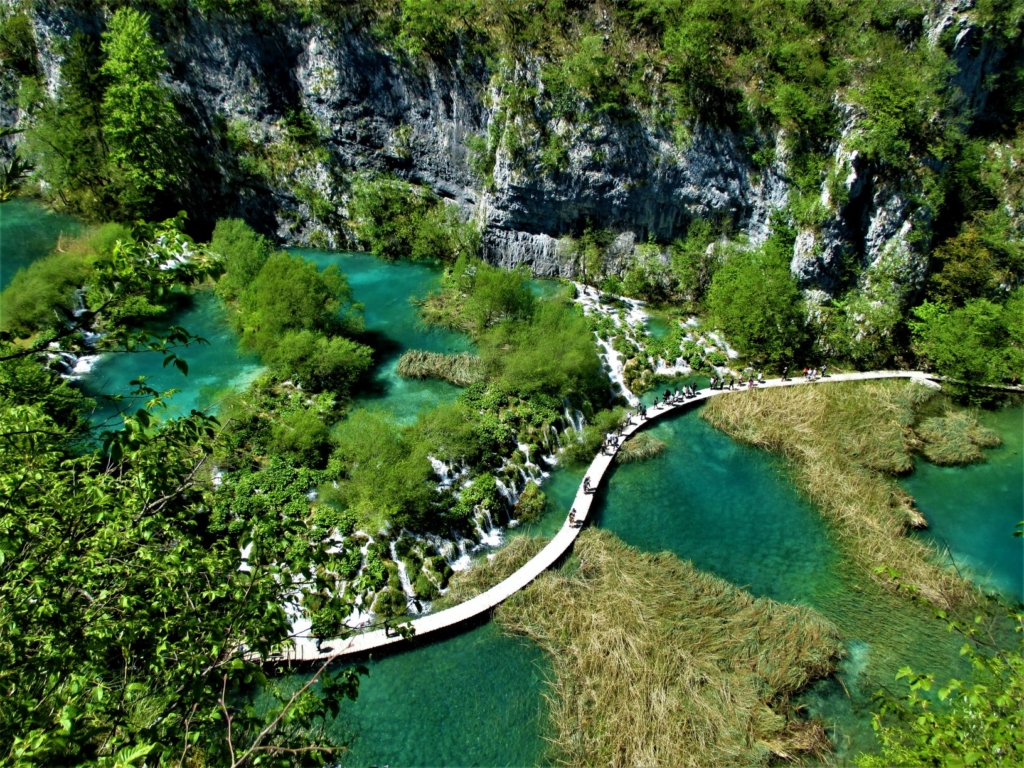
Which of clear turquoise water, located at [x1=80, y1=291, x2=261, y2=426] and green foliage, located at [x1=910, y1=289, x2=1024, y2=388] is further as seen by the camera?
green foliage, located at [x1=910, y1=289, x2=1024, y2=388]

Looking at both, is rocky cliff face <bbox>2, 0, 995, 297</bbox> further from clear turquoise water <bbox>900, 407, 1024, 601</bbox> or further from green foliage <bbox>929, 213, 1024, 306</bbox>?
clear turquoise water <bbox>900, 407, 1024, 601</bbox>

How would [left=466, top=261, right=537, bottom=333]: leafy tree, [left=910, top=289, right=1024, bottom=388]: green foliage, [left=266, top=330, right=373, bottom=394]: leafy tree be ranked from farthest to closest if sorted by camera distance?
[left=466, top=261, right=537, bottom=333]: leafy tree → [left=910, top=289, right=1024, bottom=388]: green foliage → [left=266, top=330, right=373, bottom=394]: leafy tree

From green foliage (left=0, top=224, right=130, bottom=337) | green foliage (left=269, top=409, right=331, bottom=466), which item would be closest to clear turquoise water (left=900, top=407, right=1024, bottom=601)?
green foliage (left=269, top=409, right=331, bottom=466)

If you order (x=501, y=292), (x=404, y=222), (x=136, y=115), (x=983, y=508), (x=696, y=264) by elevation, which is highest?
(x=136, y=115)

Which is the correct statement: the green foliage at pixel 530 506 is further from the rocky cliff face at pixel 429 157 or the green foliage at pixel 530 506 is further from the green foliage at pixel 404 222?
the green foliage at pixel 404 222

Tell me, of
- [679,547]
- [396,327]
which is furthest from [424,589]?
[396,327]

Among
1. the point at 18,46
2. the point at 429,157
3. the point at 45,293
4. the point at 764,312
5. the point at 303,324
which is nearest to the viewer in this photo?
the point at 303,324

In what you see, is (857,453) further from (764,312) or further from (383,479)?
(383,479)
